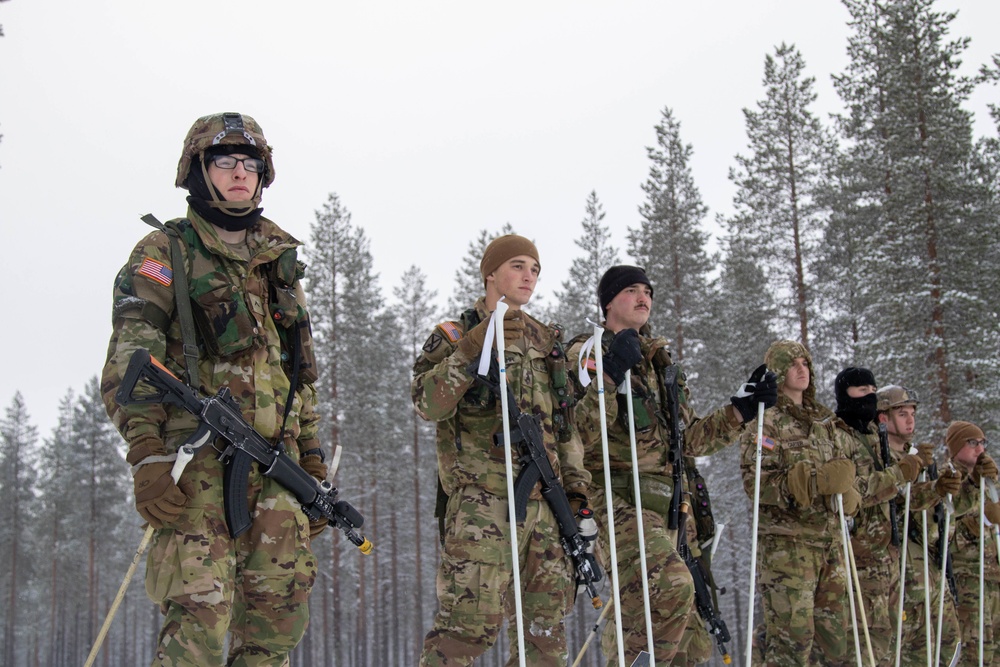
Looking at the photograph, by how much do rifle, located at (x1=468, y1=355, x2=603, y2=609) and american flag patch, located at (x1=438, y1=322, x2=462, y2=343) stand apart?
0.30m

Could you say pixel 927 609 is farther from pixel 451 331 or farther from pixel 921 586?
pixel 451 331

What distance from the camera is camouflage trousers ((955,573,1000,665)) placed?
9437 mm

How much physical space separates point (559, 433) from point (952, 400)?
587 inches

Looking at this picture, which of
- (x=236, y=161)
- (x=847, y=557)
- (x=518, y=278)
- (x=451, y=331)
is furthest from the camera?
(x=847, y=557)

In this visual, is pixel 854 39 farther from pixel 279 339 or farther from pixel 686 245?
pixel 279 339

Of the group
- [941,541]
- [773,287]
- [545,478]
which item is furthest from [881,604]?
[773,287]

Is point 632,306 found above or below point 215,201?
above

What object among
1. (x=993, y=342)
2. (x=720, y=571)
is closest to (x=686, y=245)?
(x=993, y=342)

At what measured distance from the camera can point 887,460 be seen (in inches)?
317

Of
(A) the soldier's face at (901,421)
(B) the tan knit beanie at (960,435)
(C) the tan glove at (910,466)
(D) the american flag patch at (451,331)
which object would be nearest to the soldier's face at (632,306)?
(D) the american flag patch at (451,331)

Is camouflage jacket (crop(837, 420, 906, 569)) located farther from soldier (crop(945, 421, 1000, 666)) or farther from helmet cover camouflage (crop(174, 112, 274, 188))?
helmet cover camouflage (crop(174, 112, 274, 188))

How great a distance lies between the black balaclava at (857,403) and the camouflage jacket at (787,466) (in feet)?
4.12

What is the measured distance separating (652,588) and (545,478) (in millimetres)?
1120

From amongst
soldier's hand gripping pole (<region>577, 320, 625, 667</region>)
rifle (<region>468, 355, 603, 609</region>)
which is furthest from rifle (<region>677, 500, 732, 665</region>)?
rifle (<region>468, 355, 603, 609</region>)
